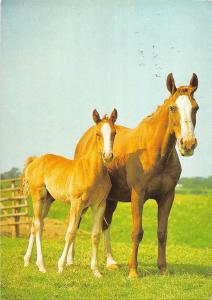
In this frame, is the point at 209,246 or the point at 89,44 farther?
the point at 209,246

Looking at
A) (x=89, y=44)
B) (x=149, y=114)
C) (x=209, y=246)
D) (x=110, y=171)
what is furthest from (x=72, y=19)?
(x=209, y=246)

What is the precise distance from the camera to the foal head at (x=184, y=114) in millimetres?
6168

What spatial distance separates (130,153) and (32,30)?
2100 millimetres

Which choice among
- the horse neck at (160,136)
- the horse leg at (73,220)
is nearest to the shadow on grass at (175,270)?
the horse leg at (73,220)

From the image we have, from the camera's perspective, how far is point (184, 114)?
20.7 feet

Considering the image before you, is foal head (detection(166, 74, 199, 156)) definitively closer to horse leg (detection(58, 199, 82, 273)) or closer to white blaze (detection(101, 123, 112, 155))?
white blaze (detection(101, 123, 112, 155))

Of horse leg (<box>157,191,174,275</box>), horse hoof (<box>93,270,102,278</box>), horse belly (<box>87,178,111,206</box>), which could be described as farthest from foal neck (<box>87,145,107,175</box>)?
horse hoof (<box>93,270,102,278</box>)

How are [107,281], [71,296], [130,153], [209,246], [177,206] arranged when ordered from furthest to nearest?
[177,206], [209,246], [130,153], [107,281], [71,296]

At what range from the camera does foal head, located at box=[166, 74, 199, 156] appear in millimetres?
6168

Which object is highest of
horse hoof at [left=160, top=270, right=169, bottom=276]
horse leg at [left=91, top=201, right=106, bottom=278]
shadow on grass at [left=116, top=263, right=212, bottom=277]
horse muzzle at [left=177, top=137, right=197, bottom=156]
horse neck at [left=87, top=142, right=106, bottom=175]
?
horse muzzle at [left=177, top=137, right=197, bottom=156]

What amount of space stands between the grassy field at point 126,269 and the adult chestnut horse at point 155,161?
0.38 meters

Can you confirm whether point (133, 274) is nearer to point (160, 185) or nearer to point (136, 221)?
point (136, 221)

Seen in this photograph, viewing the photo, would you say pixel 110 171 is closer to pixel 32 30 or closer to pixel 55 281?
pixel 55 281

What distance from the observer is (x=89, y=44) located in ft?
24.2
